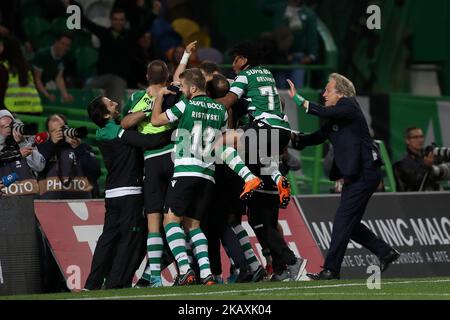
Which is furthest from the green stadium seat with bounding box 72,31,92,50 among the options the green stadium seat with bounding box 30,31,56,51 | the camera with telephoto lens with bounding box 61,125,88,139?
the camera with telephoto lens with bounding box 61,125,88,139

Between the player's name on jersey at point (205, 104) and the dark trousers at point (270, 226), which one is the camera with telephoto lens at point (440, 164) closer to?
the dark trousers at point (270, 226)

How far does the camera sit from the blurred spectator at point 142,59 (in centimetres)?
2120

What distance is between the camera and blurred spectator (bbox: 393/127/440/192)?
20.4 metres

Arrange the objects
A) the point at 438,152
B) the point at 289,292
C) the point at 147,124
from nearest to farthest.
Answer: the point at 289,292 → the point at 147,124 → the point at 438,152

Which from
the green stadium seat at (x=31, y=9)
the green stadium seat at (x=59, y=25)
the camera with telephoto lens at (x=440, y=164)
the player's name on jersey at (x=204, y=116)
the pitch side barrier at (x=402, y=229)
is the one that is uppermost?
the green stadium seat at (x=31, y=9)

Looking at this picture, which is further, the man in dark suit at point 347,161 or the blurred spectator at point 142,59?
the blurred spectator at point 142,59

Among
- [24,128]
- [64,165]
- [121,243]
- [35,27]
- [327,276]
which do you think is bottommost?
[327,276]

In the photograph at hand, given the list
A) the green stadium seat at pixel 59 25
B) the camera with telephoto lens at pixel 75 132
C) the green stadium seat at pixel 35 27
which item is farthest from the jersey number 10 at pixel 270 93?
the green stadium seat at pixel 35 27

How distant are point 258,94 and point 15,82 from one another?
4.53 meters

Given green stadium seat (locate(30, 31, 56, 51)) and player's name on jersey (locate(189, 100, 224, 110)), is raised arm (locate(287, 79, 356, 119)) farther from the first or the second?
green stadium seat (locate(30, 31, 56, 51))

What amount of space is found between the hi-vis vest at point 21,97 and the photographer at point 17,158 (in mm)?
2282

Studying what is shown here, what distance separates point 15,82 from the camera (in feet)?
63.6

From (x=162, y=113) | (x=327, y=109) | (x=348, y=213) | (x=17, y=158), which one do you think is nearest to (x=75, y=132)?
(x=17, y=158)

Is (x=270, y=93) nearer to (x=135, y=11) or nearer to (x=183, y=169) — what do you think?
(x=183, y=169)
